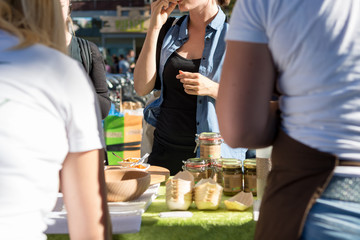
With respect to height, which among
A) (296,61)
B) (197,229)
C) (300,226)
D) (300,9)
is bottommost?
(197,229)

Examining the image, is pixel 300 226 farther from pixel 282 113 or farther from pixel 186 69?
pixel 186 69

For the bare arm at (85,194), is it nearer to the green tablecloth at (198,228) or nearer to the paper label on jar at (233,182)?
the green tablecloth at (198,228)

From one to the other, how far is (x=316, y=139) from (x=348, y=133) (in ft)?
0.22

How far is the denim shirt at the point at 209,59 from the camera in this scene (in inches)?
93.3

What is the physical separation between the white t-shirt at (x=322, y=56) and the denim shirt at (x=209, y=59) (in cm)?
135

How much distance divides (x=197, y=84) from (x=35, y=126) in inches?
55.5

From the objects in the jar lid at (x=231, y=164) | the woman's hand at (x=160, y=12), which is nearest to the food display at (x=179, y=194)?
the jar lid at (x=231, y=164)

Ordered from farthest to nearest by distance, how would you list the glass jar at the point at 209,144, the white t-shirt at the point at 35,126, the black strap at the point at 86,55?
the black strap at the point at 86,55
the glass jar at the point at 209,144
the white t-shirt at the point at 35,126

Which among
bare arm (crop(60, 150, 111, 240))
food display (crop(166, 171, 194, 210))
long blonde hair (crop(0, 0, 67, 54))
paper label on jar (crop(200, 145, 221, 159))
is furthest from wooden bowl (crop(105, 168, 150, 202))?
long blonde hair (crop(0, 0, 67, 54))

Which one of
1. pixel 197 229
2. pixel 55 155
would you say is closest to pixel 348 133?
pixel 55 155

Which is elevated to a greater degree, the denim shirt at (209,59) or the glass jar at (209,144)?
the denim shirt at (209,59)

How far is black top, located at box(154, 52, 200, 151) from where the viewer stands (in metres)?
2.44

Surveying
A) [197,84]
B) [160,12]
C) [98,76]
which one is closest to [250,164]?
[197,84]

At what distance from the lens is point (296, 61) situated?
96cm
